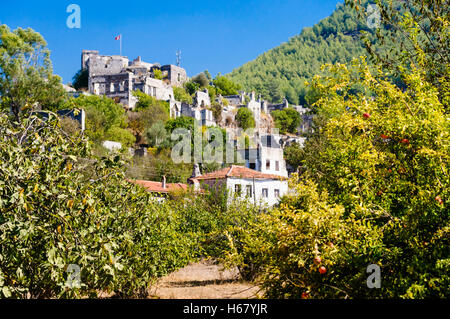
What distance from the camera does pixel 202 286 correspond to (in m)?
18.4

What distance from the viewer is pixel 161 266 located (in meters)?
14.0

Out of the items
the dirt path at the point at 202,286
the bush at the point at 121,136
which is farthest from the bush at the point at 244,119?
the dirt path at the point at 202,286

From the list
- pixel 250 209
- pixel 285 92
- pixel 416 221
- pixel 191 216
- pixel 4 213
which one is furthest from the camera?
pixel 285 92

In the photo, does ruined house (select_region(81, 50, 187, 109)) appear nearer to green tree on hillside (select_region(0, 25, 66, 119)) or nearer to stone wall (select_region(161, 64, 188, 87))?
stone wall (select_region(161, 64, 188, 87))

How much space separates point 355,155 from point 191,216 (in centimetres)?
1605

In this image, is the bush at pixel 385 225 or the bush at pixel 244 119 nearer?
the bush at pixel 385 225

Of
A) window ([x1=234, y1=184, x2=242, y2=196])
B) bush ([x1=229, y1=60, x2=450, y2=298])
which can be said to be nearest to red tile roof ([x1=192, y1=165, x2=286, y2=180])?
window ([x1=234, y1=184, x2=242, y2=196])

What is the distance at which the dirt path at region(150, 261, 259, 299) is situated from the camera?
1536 centimetres

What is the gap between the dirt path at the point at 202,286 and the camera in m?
15.4

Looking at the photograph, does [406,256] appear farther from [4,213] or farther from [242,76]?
[242,76]

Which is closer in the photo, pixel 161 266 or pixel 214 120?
pixel 161 266

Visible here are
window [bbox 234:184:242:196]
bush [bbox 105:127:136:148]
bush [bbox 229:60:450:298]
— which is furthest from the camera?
bush [bbox 105:127:136:148]

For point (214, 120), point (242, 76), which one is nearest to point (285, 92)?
point (242, 76)

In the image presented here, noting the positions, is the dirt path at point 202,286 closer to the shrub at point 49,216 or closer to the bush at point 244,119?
the shrub at point 49,216
